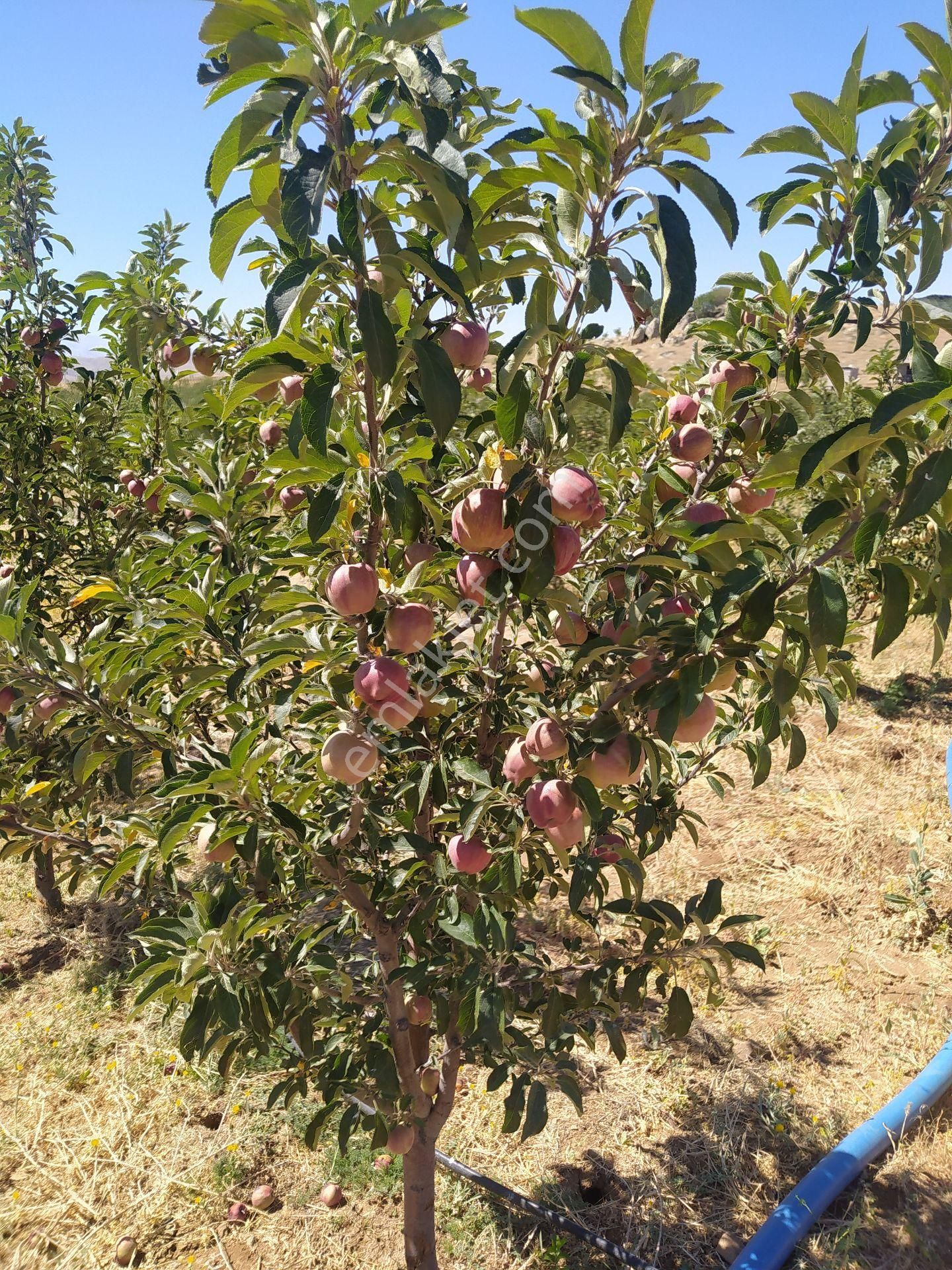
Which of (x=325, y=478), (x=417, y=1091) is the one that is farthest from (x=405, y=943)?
(x=325, y=478)

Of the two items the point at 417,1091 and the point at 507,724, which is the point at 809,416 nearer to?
the point at 507,724

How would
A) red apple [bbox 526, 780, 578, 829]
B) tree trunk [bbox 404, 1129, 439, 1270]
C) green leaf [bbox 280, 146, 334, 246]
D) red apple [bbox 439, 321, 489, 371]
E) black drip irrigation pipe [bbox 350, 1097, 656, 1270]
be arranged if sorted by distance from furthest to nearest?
black drip irrigation pipe [bbox 350, 1097, 656, 1270] → tree trunk [bbox 404, 1129, 439, 1270] → red apple [bbox 526, 780, 578, 829] → red apple [bbox 439, 321, 489, 371] → green leaf [bbox 280, 146, 334, 246]

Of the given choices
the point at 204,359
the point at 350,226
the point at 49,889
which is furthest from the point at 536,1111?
the point at 49,889

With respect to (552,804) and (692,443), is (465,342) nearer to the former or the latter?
(692,443)

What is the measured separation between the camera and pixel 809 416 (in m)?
1.44

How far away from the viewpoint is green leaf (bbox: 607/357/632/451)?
1.02m

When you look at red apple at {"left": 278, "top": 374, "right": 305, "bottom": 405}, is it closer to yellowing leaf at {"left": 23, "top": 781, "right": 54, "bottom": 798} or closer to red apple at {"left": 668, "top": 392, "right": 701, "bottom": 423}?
red apple at {"left": 668, "top": 392, "right": 701, "bottom": 423}

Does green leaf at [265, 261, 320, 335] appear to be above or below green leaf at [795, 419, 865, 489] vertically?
above

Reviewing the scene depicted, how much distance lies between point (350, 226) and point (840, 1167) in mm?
2620

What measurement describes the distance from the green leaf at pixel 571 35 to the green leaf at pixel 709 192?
0.13m

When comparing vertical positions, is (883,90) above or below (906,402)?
above

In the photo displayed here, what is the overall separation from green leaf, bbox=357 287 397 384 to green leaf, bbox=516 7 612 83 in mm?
341

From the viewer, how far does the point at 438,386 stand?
1.00 m

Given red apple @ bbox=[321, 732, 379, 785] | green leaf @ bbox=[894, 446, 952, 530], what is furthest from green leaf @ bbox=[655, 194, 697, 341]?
red apple @ bbox=[321, 732, 379, 785]
